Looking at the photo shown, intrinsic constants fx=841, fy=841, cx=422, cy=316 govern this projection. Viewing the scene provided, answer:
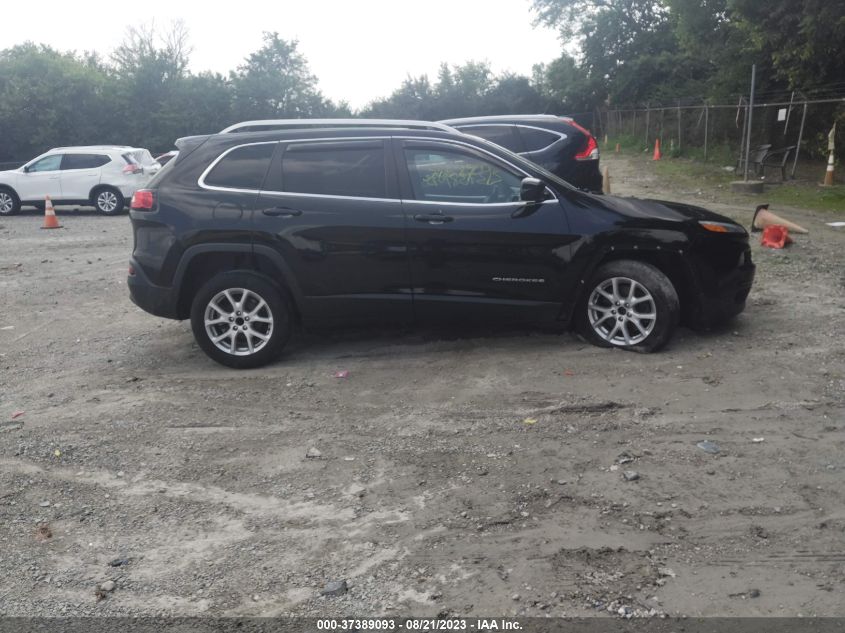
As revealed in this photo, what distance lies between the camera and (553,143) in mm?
11398

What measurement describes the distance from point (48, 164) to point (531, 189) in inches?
688

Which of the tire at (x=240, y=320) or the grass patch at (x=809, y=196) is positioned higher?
the tire at (x=240, y=320)

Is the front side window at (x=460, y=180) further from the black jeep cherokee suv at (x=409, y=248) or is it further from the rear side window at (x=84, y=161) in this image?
the rear side window at (x=84, y=161)

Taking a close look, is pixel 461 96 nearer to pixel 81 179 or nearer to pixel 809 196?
pixel 81 179

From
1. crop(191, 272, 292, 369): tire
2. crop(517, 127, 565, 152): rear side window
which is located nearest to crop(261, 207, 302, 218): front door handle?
crop(191, 272, 292, 369): tire

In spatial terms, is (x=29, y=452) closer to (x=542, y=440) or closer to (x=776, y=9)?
(x=542, y=440)

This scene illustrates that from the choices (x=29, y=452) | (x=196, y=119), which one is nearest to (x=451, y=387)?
(x=29, y=452)

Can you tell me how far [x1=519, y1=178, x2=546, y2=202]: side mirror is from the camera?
21.5ft

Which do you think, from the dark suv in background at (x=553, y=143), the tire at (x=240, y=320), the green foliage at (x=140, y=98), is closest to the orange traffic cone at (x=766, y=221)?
the dark suv in background at (x=553, y=143)

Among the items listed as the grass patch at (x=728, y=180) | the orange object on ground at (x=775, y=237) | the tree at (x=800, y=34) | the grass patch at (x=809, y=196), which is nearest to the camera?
the orange object on ground at (x=775, y=237)

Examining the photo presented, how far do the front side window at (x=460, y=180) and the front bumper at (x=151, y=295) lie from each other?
2.20m

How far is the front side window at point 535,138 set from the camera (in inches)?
450

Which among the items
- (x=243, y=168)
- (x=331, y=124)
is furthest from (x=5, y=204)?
(x=331, y=124)

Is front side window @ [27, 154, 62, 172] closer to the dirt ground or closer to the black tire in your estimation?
the black tire
